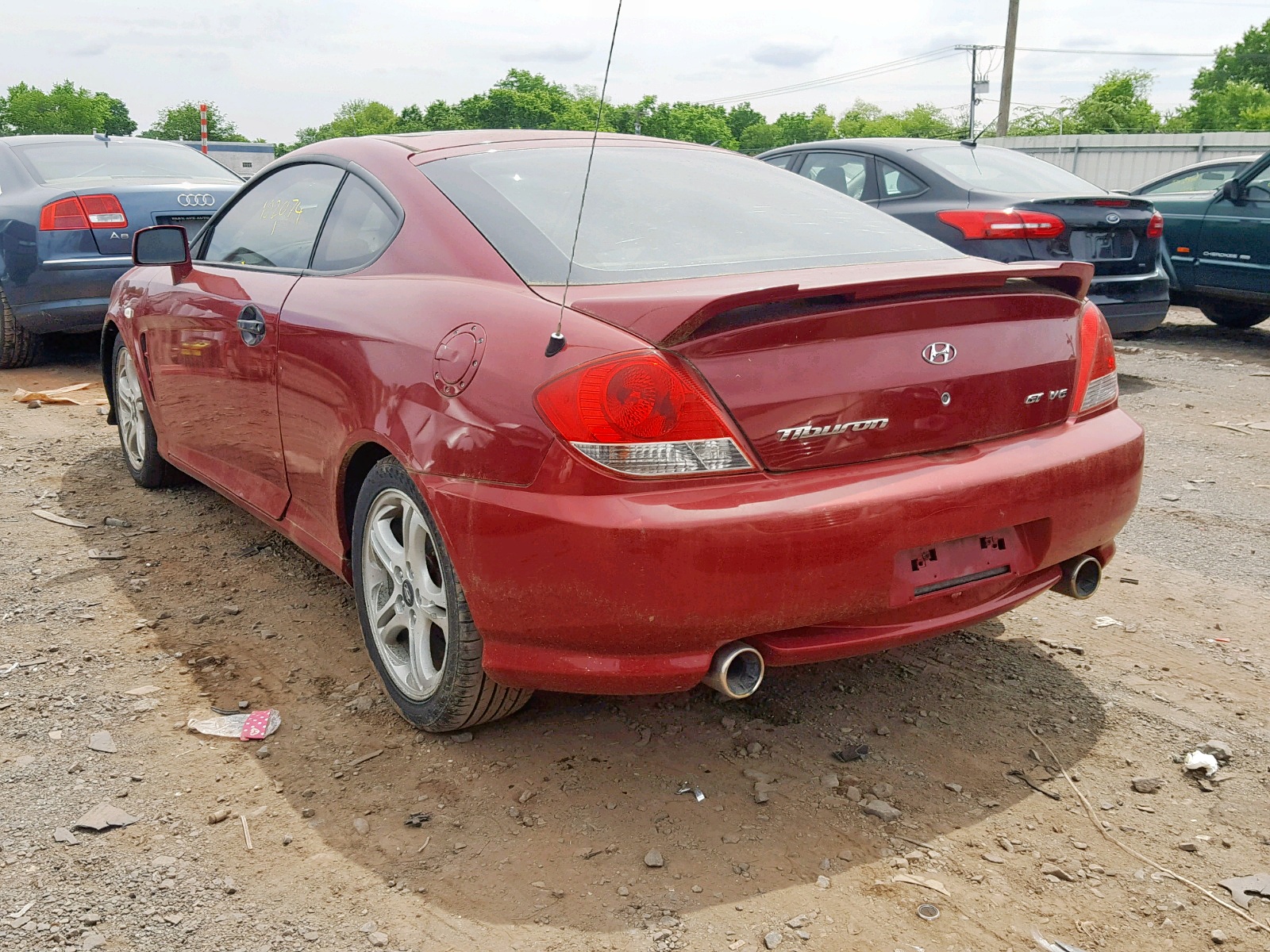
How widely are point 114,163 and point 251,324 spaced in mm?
5483

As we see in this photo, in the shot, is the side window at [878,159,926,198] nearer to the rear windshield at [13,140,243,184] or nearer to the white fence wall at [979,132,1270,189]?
the rear windshield at [13,140,243,184]

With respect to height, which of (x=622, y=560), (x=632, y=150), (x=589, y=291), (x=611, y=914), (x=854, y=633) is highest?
(x=632, y=150)

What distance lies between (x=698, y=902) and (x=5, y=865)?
144 cm

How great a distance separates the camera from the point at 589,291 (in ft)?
8.29

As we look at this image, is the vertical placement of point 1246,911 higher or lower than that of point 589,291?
lower

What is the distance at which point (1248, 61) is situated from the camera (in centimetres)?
8575

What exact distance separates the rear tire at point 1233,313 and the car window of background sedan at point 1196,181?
1011mm

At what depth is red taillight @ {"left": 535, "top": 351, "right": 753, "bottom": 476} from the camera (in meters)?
2.28

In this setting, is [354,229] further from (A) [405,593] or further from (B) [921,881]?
(B) [921,881]

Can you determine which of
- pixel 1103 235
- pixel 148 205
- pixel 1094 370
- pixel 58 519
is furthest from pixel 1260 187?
pixel 58 519

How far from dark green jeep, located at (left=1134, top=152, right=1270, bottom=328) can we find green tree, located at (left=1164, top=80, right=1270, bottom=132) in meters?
67.2

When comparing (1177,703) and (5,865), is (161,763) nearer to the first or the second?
(5,865)

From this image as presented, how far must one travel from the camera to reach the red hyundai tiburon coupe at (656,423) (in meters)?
2.29

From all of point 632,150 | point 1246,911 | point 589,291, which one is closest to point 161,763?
point 589,291
